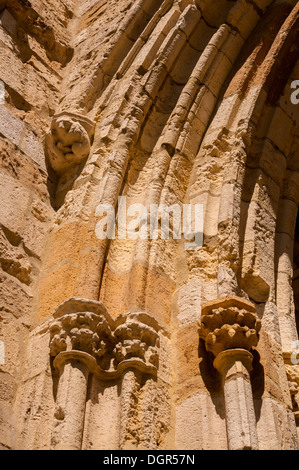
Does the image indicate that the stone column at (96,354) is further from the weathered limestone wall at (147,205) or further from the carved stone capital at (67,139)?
the carved stone capital at (67,139)

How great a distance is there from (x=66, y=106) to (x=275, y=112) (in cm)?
145

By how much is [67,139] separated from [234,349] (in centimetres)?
194

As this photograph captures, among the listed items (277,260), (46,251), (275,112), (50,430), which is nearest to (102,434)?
(50,430)

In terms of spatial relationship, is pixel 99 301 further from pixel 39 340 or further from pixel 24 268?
pixel 24 268

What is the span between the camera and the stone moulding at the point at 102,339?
2.67m

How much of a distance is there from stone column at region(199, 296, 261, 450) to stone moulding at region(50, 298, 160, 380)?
0.85ft

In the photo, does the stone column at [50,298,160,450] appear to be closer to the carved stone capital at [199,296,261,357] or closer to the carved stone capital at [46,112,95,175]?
the carved stone capital at [199,296,261,357]

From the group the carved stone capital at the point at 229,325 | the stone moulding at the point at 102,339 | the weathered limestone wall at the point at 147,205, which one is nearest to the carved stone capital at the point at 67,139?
the weathered limestone wall at the point at 147,205

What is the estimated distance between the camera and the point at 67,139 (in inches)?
157

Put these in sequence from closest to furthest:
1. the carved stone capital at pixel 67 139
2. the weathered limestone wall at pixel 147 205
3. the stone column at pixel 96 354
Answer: the stone column at pixel 96 354 < the weathered limestone wall at pixel 147 205 < the carved stone capital at pixel 67 139

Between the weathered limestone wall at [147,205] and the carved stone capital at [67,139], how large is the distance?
0.01m

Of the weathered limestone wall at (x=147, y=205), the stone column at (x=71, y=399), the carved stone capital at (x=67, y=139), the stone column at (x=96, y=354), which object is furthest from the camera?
the carved stone capital at (x=67, y=139)

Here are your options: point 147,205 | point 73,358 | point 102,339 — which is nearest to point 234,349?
point 102,339

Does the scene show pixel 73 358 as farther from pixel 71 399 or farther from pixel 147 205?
pixel 147 205
